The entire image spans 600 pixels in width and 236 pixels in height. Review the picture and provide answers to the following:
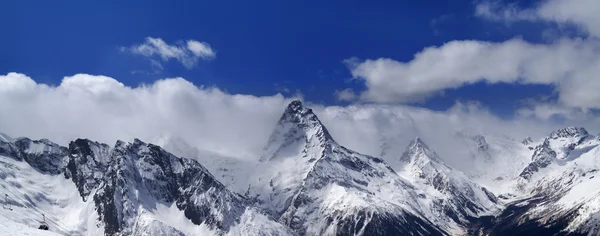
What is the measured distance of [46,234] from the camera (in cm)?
13350

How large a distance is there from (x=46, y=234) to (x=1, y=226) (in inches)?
392

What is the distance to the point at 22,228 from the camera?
13662cm

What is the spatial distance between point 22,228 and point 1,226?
4143mm

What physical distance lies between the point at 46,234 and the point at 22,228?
7086mm

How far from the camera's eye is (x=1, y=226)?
134 meters
